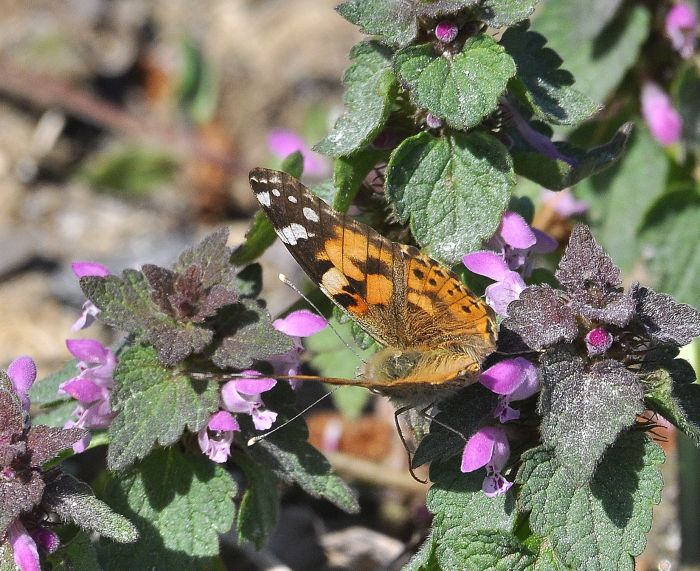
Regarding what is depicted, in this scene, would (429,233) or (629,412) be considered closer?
(629,412)

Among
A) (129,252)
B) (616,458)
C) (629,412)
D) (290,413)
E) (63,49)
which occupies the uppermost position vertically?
(629,412)

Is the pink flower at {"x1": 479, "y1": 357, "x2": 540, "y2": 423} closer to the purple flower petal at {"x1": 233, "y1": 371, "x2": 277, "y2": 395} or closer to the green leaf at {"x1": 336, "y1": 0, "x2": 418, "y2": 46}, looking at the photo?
the purple flower petal at {"x1": 233, "y1": 371, "x2": 277, "y2": 395}

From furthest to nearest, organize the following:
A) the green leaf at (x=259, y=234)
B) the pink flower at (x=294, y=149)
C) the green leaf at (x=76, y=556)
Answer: the pink flower at (x=294, y=149), the green leaf at (x=259, y=234), the green leaf at (x=76, y=556)

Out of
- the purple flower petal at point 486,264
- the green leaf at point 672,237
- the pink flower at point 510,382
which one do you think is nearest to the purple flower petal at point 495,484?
the pink flower at point 510,382

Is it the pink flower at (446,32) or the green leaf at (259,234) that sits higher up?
the pink flower at (446,32)

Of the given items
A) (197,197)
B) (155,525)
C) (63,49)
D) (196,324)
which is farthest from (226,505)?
(63,49)

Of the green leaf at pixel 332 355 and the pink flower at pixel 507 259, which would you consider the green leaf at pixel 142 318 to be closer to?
the pink flower at pixel 507 259

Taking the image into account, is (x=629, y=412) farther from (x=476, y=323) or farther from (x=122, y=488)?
(x=122, y=488)
